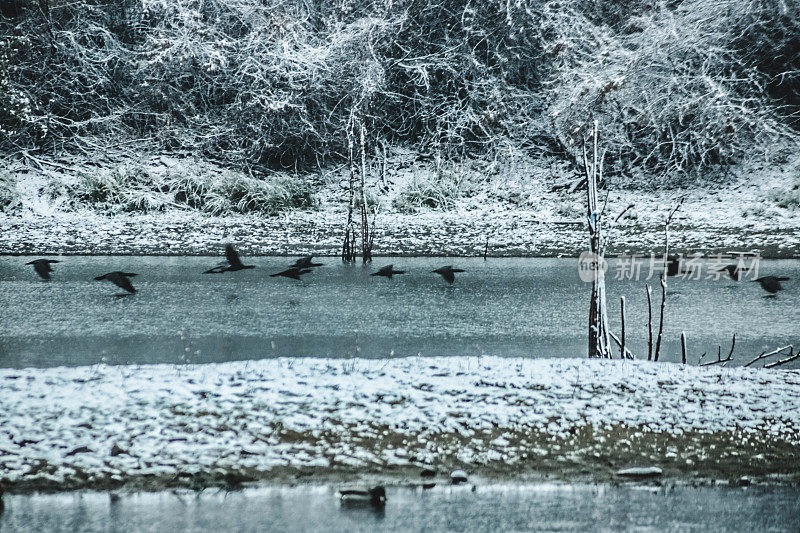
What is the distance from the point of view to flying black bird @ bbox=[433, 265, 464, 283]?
30.7ft

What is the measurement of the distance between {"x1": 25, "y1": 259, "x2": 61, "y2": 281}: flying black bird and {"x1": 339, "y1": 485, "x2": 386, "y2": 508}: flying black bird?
23.2 feet

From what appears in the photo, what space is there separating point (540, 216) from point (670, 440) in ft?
29.9

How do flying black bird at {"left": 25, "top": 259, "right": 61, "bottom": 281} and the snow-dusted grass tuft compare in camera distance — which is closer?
flying black bird at {"left": 25, "top": 259, "right": 61, "bottom": 281}

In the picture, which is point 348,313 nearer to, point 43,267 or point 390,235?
point 390,235

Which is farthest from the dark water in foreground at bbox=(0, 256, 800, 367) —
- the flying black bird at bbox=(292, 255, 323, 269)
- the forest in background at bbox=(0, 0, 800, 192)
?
the forest in background at bbox=(0, 0, 800, 192)

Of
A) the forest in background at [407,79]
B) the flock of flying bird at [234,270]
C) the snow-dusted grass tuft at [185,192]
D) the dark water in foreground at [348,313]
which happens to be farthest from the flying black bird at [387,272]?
the forest in background at [407,79]

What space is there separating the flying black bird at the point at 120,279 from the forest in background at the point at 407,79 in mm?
6428

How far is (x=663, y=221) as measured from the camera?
12828 mm

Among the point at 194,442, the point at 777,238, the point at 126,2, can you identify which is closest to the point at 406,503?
the point at 194,442

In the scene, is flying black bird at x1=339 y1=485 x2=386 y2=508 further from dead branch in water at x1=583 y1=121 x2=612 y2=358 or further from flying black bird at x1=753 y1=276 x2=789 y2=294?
flying black bird at x1=753 y1=276 x2=789 y2=294

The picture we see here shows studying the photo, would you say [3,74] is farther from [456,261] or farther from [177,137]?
[456,261]

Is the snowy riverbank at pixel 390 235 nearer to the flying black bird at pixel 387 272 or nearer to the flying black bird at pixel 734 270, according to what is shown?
the flying black bird at pixel 734 270

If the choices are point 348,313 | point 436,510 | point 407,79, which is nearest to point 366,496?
point 436,510

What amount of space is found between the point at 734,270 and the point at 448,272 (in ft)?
11.5
